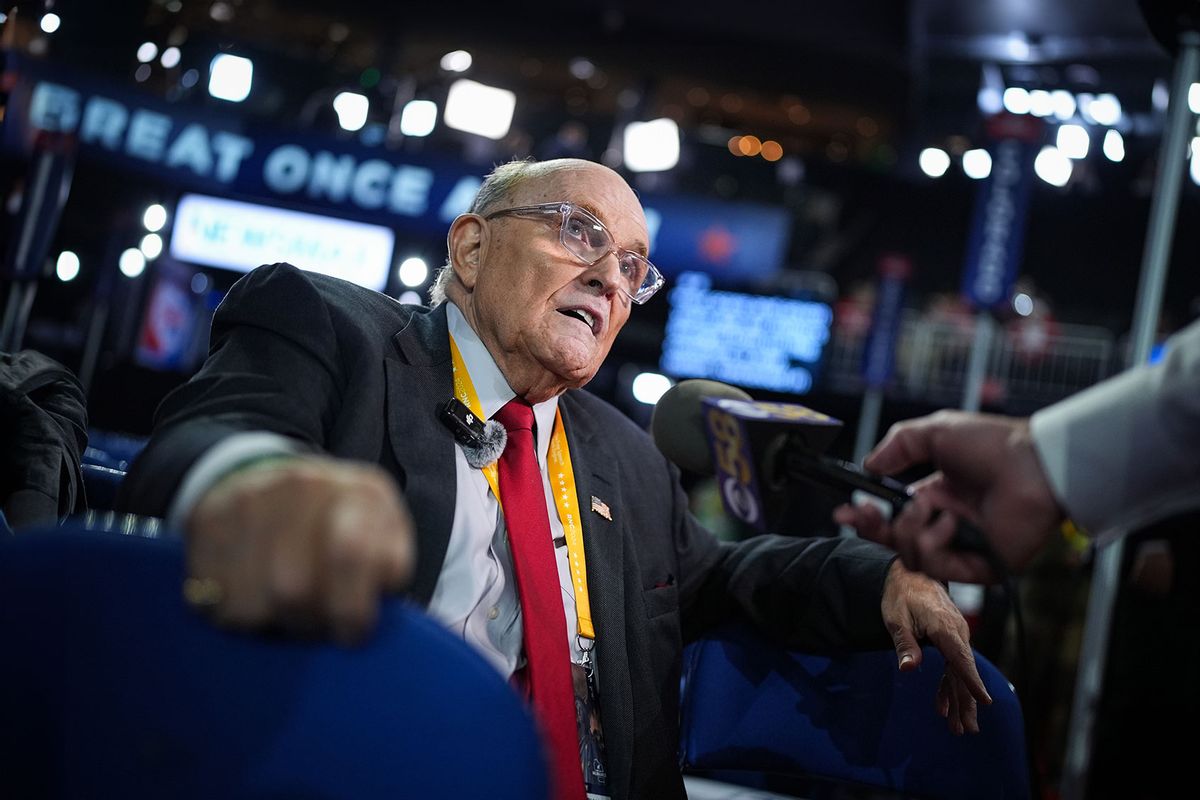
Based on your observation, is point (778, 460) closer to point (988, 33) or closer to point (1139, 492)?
point (1139, 492)

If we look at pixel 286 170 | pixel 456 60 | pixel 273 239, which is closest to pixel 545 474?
pixel 273 239

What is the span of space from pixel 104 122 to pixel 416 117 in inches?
114

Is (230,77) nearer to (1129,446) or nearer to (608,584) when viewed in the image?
(608,584)

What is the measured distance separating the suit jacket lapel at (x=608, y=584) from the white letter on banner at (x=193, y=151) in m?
7.09

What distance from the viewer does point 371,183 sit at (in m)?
8.24

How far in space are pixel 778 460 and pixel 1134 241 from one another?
18.3 m

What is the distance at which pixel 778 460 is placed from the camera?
1.30m

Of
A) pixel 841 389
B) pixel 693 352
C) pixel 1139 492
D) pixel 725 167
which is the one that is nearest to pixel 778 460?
pixel 1139 492

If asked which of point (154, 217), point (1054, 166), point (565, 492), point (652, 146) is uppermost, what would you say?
point (1054, 166)

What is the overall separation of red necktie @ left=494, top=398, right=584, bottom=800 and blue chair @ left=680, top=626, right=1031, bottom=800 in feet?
1.36

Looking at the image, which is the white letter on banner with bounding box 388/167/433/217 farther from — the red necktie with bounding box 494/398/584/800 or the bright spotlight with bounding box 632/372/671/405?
the red necktie with bounding box 494/398/584/800

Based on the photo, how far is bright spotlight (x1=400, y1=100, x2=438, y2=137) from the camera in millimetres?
9672

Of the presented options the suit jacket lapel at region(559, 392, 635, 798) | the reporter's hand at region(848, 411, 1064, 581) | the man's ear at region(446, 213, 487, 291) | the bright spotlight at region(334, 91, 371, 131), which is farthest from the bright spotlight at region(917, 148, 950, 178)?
the reporter's hand at region(848, 411, 1064, 581)

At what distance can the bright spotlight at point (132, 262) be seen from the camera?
788 cm
